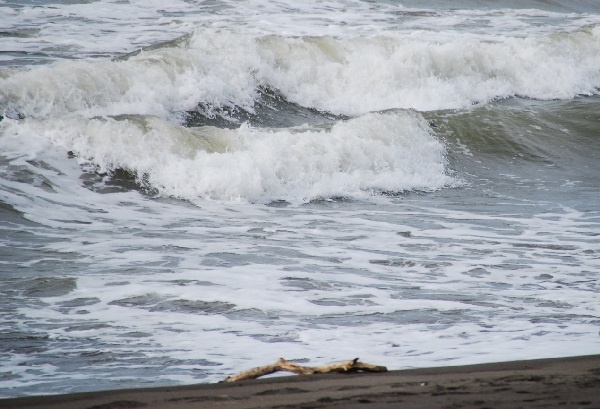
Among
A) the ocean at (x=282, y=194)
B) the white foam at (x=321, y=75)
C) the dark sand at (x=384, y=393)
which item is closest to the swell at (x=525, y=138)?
the ocean at (x=282, y=194)

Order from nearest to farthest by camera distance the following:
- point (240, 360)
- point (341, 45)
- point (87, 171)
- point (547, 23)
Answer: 1. point (240, 360)
2. point (87, 171)
3. point (341, 45)
4. point (547, 23)

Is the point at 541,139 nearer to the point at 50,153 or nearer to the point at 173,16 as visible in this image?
the point at 50,153

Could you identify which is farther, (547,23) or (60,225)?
(547,23)

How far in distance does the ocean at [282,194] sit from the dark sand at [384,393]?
28.3 inches

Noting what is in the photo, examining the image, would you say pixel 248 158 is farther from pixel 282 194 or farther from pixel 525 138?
pixel 525 138

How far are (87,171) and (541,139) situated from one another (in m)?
7.23

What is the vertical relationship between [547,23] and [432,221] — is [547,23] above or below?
above

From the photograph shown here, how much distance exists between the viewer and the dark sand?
10.2 ft

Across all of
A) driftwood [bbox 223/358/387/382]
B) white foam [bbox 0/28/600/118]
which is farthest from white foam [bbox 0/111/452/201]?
driftwood [bbox 223/358/387/382]

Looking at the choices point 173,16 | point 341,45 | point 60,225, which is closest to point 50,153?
point 60,225

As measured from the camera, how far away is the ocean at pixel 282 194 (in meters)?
4.98

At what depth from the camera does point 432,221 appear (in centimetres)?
877

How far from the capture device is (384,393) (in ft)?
10.8

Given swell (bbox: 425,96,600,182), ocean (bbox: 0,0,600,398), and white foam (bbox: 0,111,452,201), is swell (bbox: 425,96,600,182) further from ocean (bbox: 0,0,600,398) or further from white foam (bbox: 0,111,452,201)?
white foam (bbox: 0,111,452,201)
